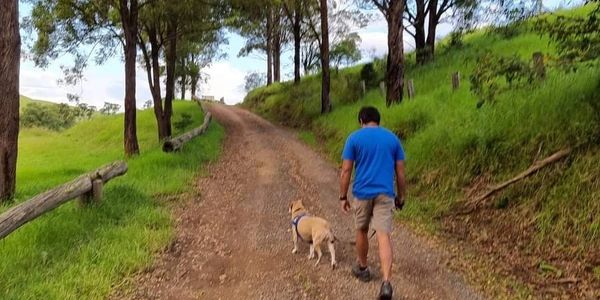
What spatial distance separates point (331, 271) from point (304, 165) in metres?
7.96

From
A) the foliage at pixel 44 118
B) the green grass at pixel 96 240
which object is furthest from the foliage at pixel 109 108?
the green grass at pixel 96 240

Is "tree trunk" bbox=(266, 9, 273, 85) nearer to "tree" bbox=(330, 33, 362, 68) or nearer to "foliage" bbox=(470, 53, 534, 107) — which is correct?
"tree" bbox=(330, 33, 362, 68)

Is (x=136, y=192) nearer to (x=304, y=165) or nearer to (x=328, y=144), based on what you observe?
(x=304, y=165)

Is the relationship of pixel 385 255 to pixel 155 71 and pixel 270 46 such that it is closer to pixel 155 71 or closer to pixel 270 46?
pixel 155 71

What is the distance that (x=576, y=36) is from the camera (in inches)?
288

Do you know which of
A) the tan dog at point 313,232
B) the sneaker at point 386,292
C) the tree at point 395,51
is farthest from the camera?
the tree at point 395,51

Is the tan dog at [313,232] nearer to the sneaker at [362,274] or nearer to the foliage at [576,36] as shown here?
the sneaker at [362,274]

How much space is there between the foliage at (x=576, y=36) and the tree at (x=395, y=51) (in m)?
6.62

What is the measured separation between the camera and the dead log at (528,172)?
7.07 metres

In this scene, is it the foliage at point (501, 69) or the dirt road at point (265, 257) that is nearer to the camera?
the dirt road at point (265, 257)

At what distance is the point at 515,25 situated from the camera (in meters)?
8.46

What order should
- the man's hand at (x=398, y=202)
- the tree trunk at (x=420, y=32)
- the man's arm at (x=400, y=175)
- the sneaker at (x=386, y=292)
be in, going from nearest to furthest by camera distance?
1. the sneaker at (x=386, y=292)
2. the man's arm at (x=400, y=175)
3. the man's hand at (x=398, y=202)
4. the tree trunk at (x=420, y=32)

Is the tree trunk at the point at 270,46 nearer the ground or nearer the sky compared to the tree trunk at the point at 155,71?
nearer the sky

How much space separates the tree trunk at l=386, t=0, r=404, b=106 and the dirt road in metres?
4.68
